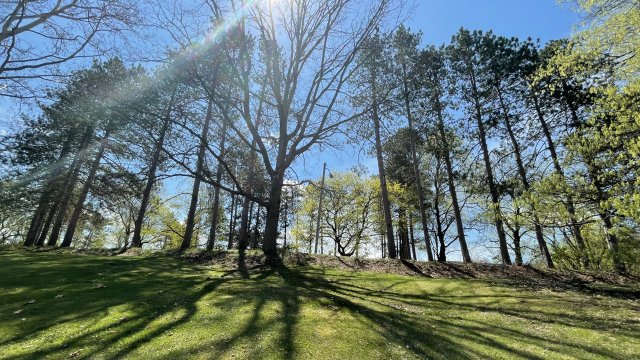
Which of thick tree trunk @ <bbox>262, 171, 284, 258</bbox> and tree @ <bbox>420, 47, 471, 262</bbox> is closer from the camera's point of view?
thick tree trunk @ <bbox>262, 171, 284, 258</bbox>

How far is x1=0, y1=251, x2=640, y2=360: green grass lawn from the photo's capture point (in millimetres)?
4230

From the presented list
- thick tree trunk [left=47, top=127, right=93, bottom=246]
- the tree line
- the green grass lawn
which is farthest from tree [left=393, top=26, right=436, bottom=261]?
thick tree trunk [left=47, top=127, right=93, bottom=246]

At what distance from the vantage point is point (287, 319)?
543cm

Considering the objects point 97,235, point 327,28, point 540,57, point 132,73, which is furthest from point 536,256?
point 97,235

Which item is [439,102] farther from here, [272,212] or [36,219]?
[36,219]

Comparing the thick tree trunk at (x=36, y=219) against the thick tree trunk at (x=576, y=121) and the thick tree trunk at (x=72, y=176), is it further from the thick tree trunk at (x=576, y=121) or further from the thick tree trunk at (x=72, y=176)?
the thick tree trunk at (x=576, y=121)

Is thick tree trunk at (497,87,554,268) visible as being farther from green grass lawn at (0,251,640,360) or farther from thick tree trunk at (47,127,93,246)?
thick tree trunk at (47,127,93,246)

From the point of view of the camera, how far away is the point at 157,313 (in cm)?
554

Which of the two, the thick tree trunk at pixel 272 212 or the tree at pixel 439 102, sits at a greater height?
the tree at pixel 439 102

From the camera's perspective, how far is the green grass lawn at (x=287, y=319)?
4230 mm

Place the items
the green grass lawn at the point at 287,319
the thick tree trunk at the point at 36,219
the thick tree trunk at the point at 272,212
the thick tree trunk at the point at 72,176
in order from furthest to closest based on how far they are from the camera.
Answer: the thick tree trunk at the point at 72,176, the thick tree trunk at the point at 36,219, the thick tree trunk at the point at 272,212, the green grass lawn at the point at 287,319

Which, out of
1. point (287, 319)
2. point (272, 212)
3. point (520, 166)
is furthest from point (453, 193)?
point (287, 319)

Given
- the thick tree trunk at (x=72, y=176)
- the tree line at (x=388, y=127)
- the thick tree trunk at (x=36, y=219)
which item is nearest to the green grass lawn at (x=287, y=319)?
the tree line at (x=388, y=127)

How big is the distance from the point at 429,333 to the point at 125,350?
439cm
